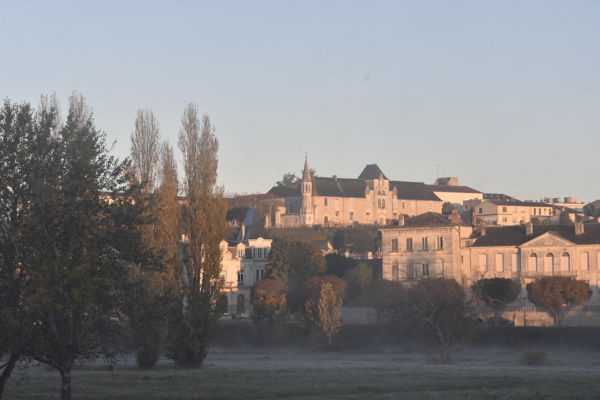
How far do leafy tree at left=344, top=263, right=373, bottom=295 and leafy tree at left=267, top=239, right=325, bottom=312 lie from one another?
3133mm

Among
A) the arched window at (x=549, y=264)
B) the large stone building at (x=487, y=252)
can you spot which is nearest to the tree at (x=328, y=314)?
the large stone building at (x=487, y=252)

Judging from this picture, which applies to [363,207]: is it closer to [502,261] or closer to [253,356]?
[502,261]

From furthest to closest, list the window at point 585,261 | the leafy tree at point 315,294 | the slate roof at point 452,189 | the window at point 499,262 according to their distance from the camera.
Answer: the slate roof at point 452,189, the window at point 499,262, the window at point 585,261, the leafy tree at point 315,294

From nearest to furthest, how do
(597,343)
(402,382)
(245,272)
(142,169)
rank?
(402,382) < (142,169) < (597,343) < (245,272)

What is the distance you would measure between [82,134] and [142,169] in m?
22.0

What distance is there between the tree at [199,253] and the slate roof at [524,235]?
123ft

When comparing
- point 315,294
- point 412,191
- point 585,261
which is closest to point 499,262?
point 585,261

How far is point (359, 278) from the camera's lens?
8131 centimetres

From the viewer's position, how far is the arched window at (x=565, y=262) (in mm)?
75125

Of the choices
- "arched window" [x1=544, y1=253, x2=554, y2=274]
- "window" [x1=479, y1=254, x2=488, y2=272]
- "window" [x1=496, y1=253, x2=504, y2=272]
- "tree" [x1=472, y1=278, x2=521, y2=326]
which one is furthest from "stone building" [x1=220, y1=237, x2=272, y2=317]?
"arched window" [x1=544, y1=253, x2=554, y2=274]

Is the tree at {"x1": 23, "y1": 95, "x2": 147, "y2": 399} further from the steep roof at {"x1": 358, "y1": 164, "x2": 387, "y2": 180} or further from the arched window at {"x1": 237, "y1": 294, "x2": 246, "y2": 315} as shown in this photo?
the steep roof at {"x1": 358, "y1": 164, "x2": 387, "y2": 180}

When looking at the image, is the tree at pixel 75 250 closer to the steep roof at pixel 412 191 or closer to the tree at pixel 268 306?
the tree at pixel 268 306

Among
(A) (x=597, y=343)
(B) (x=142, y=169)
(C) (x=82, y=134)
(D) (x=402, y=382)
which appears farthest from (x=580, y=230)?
(C) (x=82, y=134)

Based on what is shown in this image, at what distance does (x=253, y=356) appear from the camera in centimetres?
6006
